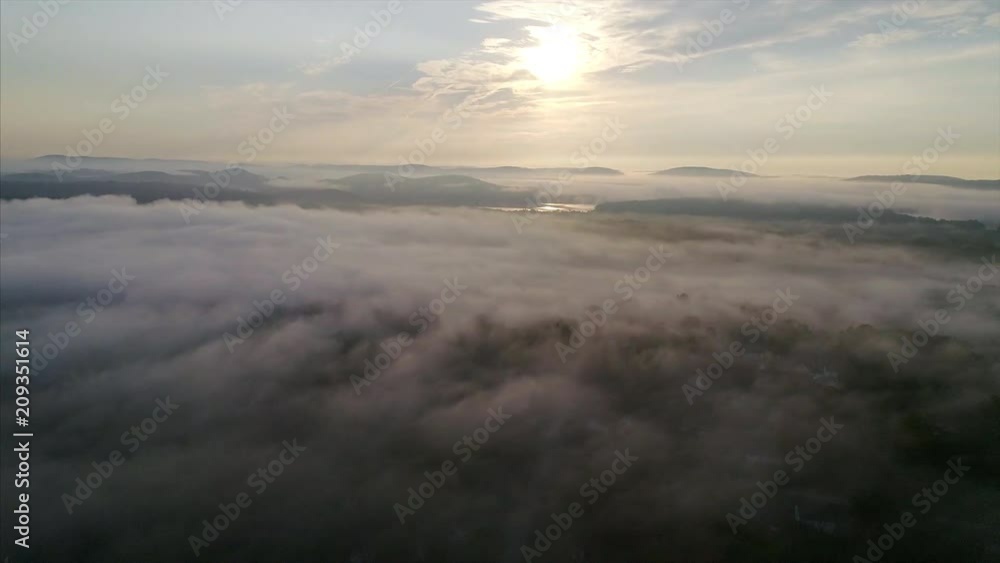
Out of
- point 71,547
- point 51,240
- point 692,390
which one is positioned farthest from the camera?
point 51,240

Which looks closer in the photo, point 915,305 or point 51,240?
point 915,305

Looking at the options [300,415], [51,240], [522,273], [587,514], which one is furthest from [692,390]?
[51,240]

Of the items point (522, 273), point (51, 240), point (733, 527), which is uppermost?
point (51, 240)

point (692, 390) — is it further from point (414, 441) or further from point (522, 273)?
point (414, 441)

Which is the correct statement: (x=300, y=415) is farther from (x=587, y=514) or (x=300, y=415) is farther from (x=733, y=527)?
(x=733, y=527)

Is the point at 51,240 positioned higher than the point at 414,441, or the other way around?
the point at 51,240

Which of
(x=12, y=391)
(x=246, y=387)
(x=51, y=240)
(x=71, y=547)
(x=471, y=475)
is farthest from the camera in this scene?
(x=51, y=240)

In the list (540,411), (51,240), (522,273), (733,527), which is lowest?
(733,527)

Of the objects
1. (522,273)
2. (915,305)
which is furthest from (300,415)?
(915,305)

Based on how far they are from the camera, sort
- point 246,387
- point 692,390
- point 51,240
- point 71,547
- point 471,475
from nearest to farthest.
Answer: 1. point 71,547
2. point 471,475
3. point 246,387
4. point 692,390
5. point 51,240
